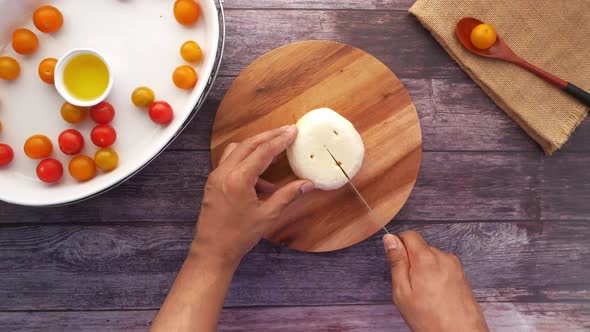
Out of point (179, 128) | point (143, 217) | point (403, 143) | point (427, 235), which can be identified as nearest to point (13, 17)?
point (179, 128)

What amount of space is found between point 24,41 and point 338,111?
2.66 ft

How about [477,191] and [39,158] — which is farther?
[477,191]

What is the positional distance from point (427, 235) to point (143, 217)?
0.86 metres

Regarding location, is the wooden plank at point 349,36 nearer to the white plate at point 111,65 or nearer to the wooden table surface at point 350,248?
the wooden table surface at point 350,248

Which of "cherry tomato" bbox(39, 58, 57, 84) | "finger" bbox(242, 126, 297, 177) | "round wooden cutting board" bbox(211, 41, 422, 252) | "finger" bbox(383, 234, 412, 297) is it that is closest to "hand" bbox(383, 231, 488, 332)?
"finger" bbox(383, 234, 412, 297)

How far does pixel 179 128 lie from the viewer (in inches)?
42.2

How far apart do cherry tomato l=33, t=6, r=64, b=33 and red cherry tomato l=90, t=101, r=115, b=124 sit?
22 centimetres

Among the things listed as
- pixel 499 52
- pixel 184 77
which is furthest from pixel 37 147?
pixel 499 52

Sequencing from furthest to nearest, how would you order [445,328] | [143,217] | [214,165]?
1. [143,217]
2. [214,165]
3. [445,328]

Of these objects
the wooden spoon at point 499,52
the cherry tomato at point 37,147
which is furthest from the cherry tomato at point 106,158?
the wooden spoon at point 499,52

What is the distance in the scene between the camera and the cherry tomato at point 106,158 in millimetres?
1064

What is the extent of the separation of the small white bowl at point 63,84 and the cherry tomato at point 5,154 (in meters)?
0.21

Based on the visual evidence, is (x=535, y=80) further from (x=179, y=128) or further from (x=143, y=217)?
(x=143, y=217)

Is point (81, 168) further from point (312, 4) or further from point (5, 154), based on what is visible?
point (312, 4)
